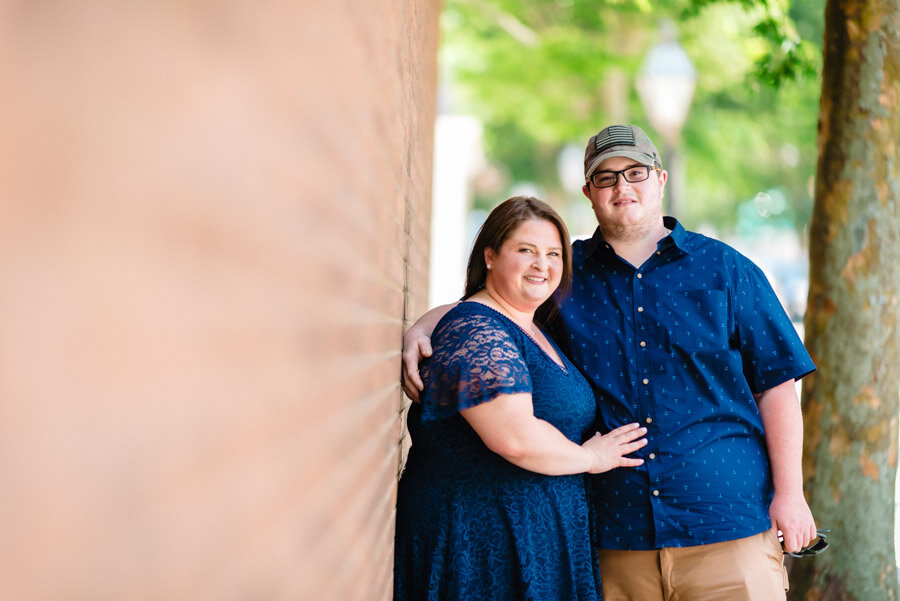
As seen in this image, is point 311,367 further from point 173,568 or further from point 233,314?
point 173,568

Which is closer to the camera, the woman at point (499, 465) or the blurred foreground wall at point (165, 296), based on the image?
the blurred foreground wall at point (165, 296)

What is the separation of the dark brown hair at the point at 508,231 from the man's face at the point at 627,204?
0.78ft

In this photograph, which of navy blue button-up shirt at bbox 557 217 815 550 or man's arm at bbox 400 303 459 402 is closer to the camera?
man's arm at bbox 400 303 459 402

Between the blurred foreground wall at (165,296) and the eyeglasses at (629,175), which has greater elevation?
the eyeglasses at (629,175)

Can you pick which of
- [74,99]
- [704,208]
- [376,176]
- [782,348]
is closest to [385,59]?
[376,176]

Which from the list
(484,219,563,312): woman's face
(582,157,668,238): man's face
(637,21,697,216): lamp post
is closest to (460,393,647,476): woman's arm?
(484,219,563,312): woman's face

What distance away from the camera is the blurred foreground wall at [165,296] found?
54 centimetres

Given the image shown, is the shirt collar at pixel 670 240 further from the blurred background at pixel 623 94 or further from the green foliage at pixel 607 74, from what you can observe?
the green foliage at pixel 607 74

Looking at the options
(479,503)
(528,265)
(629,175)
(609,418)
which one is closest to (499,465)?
(479,503)

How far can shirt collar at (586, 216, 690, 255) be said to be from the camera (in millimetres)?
3256

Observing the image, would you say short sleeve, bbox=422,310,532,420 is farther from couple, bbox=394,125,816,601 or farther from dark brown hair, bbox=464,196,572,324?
dark brown hair, bbox=464,196,572,324

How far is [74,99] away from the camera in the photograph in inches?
22.4

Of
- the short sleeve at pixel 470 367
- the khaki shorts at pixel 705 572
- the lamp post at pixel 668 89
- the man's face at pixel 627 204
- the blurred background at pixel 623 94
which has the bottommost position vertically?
the khaki shorts at pixel 705 572

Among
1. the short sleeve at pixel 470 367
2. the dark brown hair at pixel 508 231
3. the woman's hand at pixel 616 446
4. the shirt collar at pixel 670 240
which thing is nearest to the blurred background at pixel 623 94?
the shirt collar at pixel 670 240
